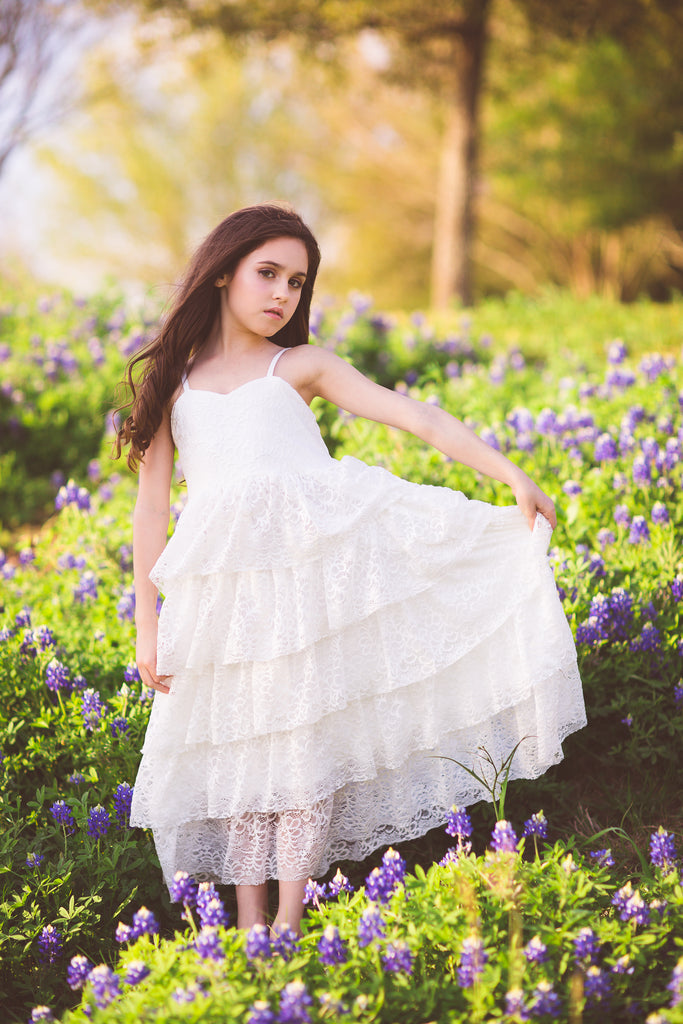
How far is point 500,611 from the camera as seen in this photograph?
209cm

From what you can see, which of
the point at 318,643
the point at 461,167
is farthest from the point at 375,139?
the point at 318,643

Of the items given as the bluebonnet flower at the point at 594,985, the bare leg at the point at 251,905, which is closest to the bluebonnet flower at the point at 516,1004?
the bluebonnet flower at the point at 594,985

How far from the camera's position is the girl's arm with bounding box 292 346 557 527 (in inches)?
84.2

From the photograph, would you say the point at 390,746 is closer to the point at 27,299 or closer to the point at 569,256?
the point at 27,299

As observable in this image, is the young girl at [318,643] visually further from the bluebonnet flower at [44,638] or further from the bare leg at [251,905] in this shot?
the bluebonnet flower at [44,638]

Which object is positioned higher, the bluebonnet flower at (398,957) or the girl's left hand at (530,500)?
the girl's left hand at (530,500)

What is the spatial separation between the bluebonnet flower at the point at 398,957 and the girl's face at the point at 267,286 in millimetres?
1550

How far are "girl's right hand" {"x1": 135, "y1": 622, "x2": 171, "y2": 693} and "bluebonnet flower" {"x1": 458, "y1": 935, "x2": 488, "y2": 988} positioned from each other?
980 mm

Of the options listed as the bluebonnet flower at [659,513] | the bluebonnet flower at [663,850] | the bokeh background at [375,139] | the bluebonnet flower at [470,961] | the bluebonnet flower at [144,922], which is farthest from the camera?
the bokeh background at [375,139]

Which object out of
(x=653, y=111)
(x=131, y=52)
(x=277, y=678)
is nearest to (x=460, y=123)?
(x=131, y=52)

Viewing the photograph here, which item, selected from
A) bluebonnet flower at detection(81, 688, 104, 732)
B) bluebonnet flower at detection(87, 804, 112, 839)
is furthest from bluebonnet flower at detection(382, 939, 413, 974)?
bluebonnet flower at detection(81, 688, 104, 732)

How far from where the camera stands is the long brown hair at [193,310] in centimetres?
228

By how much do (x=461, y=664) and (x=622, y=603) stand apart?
2.51 feet

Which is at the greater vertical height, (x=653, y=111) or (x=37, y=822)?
(x=653, y=111)
